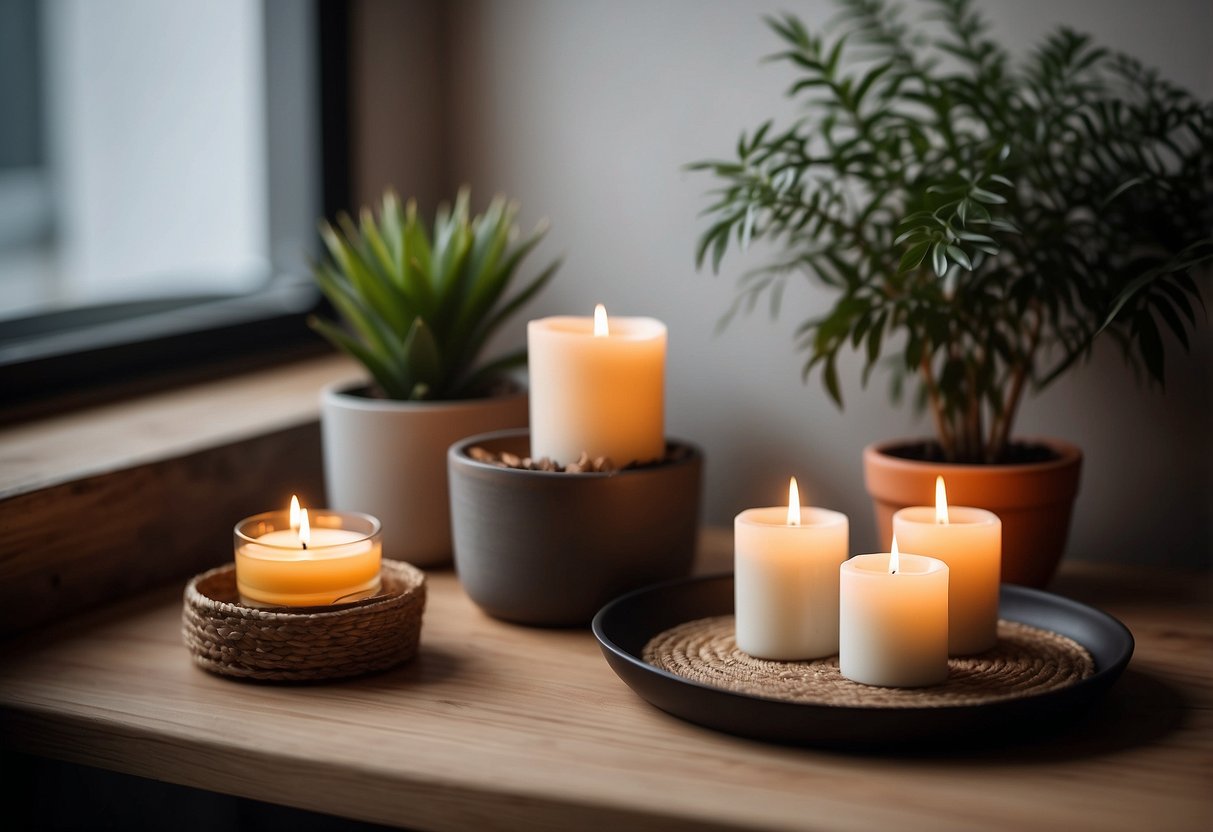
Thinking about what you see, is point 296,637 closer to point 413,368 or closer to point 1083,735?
point 413,368

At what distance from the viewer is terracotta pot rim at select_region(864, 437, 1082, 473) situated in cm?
96

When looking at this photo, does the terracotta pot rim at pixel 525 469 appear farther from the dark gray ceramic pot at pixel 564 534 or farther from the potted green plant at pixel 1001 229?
the potted green plant at pixel 1001 229

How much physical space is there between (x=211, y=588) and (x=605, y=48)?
2.41ft

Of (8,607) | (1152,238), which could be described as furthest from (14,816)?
(1152,238)

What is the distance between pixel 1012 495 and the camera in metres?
0.96

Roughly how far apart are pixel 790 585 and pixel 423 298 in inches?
17.6

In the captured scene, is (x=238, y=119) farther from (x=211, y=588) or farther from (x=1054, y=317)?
(x=1054, y=317)

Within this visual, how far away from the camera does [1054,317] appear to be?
954 mm

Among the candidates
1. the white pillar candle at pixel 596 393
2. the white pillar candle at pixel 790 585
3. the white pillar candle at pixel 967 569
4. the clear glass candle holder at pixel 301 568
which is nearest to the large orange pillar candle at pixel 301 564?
the clear glass candle holder at pixel 301 568

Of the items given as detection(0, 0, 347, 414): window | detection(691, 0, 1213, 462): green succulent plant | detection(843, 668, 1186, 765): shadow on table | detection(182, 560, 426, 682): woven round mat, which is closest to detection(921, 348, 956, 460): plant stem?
detection(691, 0, 1213, 462): green succulent plant

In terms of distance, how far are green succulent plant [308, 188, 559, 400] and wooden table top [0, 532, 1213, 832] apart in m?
0.27

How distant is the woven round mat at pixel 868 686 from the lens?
0.73 m

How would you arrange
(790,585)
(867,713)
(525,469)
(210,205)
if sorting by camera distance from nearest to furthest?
(867,713) → (790,585) → (525,469) → (210,205)

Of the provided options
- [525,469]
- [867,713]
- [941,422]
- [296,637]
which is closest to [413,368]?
[525,469]
